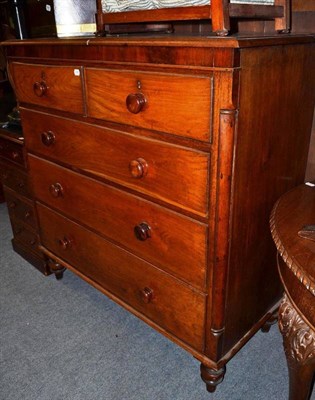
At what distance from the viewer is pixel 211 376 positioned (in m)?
1.38

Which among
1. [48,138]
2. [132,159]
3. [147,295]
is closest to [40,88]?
[48,138]

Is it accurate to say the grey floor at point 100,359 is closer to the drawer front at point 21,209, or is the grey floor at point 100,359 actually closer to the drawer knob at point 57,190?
the drawer front at point 21,209

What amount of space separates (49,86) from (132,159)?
0.52 metres

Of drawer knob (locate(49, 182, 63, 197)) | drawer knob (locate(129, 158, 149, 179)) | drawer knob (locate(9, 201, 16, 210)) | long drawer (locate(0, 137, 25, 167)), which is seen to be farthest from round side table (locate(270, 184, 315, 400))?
drawer knob (locate(9, 201, 16, 210))

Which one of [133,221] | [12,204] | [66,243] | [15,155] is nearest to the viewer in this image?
[133,221]

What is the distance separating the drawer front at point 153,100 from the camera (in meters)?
1.01

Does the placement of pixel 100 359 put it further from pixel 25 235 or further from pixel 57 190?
pixel 25 235

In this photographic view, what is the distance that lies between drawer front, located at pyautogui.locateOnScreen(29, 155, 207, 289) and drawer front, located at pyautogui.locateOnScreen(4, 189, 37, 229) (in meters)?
0.30

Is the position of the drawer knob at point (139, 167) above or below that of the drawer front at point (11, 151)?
above

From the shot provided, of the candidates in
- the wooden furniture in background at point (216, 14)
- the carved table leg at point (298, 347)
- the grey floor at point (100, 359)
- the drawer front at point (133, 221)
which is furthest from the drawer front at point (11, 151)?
the carved table leg at point (298, 347)

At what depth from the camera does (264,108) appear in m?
1.08

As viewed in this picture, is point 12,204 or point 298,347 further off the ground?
point 298,347

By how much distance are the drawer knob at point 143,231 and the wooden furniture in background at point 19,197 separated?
0.87 meters

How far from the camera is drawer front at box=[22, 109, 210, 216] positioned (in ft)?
3.64
